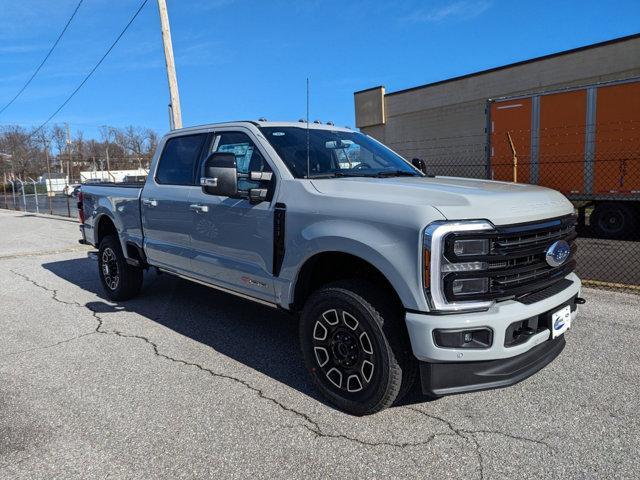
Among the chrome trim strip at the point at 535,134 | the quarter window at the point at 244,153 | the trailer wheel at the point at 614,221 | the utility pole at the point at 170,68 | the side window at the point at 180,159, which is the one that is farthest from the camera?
the utility pole at the point at 170,68

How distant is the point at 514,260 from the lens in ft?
9.61

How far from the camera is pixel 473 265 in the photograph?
276cm

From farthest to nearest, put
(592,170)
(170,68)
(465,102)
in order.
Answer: (465,102) < (170,68) < (592,170)

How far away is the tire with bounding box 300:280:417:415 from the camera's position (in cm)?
299

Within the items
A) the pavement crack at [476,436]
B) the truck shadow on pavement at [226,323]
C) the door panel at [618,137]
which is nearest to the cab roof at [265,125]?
the truck shadow on pavement at [226,323]

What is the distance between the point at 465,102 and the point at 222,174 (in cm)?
2057

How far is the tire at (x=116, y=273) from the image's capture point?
19.8ft

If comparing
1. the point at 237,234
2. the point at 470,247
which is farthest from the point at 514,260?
the point at 237,234

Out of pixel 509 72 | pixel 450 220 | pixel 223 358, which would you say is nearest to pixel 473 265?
pixel 450 220

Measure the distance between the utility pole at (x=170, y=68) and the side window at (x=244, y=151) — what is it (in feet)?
25.7

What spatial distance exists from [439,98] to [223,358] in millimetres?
21360

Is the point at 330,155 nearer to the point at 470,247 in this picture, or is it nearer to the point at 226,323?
the point at 470,247

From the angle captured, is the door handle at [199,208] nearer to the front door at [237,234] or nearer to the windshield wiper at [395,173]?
the front door at [237,234]

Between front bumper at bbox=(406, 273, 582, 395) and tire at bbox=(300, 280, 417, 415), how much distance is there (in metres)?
0.19
